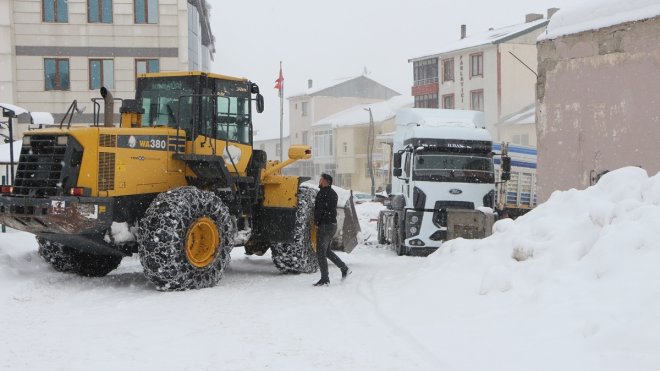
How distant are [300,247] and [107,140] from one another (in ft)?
13.3

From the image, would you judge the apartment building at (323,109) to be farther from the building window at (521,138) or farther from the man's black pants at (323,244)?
the man's black pants at (323,244)

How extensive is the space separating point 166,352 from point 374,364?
197cm

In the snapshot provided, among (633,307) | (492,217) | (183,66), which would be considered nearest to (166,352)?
(633,307)

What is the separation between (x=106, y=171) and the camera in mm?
11422

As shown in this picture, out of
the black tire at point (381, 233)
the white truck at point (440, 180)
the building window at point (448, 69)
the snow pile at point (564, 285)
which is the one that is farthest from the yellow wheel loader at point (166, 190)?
the building window at point (448, 69)

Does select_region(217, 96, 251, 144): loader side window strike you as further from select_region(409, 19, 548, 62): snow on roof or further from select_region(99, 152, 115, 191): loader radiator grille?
select_region(409, 19, 548, 62): snow on roof

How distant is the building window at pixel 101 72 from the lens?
35.2 metres

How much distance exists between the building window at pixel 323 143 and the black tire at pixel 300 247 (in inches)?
2491

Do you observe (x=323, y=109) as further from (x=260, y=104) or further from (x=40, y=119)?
(x=260, y=104)

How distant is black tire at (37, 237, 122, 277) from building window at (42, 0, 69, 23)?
23.8 metres

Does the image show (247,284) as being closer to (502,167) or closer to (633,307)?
(633,307)

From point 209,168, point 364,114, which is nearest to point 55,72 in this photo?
point 209,168

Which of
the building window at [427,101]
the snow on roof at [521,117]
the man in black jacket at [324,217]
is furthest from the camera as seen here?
the building window at [427,101]

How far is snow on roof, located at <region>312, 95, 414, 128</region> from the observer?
241ft
